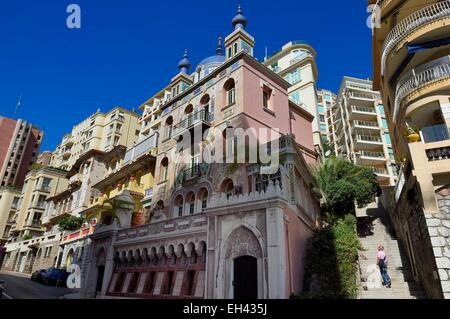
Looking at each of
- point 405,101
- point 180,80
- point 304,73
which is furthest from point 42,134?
point 405,101

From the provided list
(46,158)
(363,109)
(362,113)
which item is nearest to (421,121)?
(362,113)

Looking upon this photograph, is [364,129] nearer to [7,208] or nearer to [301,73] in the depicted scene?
[301,73]

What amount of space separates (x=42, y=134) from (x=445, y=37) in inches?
4021

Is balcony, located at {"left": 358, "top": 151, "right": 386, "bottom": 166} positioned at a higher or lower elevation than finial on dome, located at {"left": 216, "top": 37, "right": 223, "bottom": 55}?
lower

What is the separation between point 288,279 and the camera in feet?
38.1

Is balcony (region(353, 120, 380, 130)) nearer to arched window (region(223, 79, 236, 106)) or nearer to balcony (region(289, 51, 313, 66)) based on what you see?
balcony (region(289, 51, 313, 66))

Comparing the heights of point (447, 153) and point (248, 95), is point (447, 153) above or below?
below

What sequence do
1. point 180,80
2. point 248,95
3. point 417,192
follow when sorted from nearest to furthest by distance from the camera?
point 417,192
point 248,95
point 180,80

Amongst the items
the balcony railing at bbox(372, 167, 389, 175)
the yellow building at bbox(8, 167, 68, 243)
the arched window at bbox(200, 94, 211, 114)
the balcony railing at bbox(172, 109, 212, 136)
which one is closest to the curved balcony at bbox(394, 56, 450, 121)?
the balcony railing at bbox(172, 109, 212, 136)

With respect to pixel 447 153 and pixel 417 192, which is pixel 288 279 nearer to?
pixel 417 192

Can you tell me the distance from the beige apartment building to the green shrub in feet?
146

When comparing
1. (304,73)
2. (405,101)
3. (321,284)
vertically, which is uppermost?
(304,73)

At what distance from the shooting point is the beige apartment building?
54625 mm

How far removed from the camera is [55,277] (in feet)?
87.7
